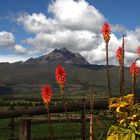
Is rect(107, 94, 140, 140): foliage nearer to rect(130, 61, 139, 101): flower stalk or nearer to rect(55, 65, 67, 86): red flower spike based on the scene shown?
rect(130, 61, 139, 101): flower stalk

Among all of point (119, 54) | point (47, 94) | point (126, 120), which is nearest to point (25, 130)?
point (47, 94)

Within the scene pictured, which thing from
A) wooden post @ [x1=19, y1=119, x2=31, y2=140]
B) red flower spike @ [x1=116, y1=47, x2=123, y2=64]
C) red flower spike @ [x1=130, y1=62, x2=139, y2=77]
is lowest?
wooden post @ [x1=19, y1=119, x2=31, y2=140]

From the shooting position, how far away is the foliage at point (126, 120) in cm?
355

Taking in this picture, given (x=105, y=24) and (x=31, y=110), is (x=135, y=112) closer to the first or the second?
(x=105, y=24)

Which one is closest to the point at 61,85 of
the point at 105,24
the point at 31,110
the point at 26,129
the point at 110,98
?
the point at 110,98

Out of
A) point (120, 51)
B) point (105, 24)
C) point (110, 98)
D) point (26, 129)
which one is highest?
point (105, 24)

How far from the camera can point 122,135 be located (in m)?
3.56

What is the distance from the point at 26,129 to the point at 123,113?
3630 millimetres

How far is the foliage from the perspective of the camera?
355 cm

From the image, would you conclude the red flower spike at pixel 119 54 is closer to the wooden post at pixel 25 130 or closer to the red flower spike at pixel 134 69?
the red flower spike at pixel 134 69

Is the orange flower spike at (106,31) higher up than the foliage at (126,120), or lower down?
higher up

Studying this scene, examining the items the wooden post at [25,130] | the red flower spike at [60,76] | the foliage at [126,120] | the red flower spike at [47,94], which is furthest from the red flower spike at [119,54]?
the wooden post at [25,130]

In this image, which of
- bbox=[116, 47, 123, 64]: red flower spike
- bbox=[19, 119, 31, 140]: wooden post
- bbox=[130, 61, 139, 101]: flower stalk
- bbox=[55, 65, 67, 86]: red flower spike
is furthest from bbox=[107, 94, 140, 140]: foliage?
bbox=[19, 119, 31, 140]: wooden post

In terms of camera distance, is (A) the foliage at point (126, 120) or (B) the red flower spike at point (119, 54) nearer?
(A) the foliage at point (126, 120)
